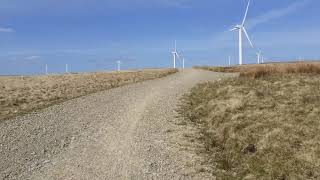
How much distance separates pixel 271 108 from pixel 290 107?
1.00m

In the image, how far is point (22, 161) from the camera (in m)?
18.6

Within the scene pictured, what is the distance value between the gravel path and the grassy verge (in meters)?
1.18

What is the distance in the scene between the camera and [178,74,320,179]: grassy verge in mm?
16125

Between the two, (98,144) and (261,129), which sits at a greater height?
(261,129)

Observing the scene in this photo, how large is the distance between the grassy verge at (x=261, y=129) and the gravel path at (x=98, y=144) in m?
1.18

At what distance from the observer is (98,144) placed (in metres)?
20.9

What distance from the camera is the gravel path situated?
666 inches

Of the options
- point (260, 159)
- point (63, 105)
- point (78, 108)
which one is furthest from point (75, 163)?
point (63, 105)

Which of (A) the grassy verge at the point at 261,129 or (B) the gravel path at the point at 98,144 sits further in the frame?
(B) the gravel path at the point at 98,144

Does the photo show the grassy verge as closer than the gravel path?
Yes

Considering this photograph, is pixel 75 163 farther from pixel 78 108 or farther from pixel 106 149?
pixel 78 108

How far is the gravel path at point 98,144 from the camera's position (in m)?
16.9

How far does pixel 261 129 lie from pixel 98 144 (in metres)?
7.00

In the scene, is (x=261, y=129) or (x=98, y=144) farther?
(x=98, y=144)
